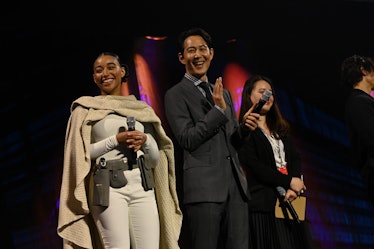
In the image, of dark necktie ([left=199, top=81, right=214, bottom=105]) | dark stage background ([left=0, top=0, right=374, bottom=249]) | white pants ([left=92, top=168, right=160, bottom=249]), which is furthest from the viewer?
dark stage background ([left=0, top=0, right=374, bottom=249])

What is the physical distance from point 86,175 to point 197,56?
2.44 feet

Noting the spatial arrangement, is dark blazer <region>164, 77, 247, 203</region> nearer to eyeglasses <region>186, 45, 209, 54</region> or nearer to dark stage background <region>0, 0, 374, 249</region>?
eyeglasses <region>186, 45, 209, 54</region>

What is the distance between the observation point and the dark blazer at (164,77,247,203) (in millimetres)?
2543

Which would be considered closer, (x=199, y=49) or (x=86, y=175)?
(x=86, y=175)

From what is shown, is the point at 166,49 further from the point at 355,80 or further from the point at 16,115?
the point at 355,80

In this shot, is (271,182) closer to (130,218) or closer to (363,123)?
(363,123)

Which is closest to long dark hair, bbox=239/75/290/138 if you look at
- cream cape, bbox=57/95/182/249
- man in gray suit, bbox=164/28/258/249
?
man in gray suit, bbox=164/28/258/249

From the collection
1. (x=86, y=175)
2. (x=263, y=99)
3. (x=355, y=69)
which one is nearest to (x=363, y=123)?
(x=355, y=69)

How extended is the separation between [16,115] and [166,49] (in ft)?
3.75

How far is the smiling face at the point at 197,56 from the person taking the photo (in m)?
2.81

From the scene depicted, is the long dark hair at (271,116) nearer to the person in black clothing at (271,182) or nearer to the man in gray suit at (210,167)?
the person in black clothing at (271,182)

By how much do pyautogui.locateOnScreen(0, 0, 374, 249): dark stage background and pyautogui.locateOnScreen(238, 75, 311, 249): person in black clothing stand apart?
50.9 inches

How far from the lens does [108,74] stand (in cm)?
281

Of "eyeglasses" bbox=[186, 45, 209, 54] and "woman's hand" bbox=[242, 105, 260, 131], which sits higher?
"eyeglasses" bbox=[186, 45, 209, 54]
